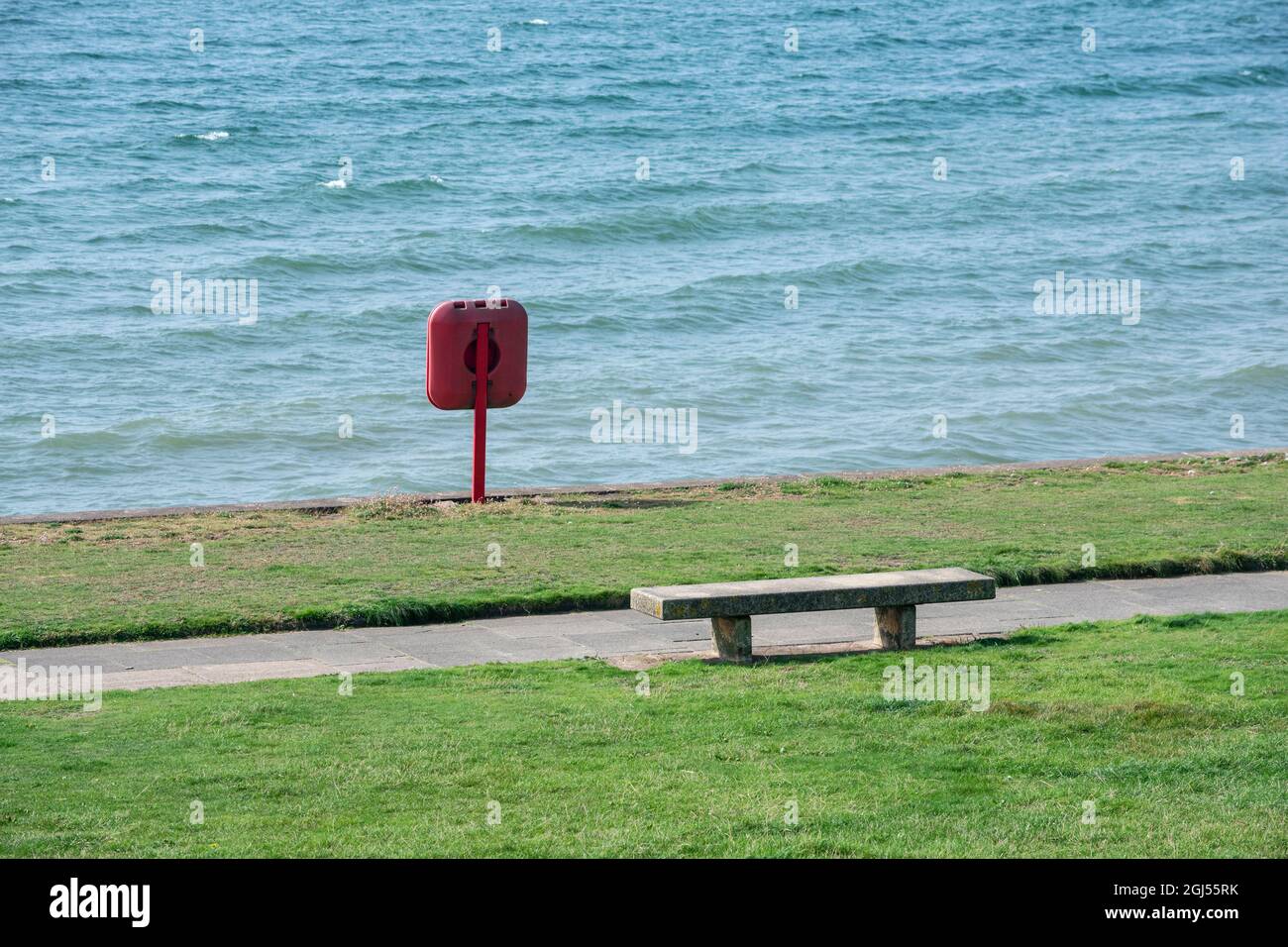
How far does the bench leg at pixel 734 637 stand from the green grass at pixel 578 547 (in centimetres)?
136

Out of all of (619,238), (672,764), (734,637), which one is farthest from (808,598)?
(619,238)

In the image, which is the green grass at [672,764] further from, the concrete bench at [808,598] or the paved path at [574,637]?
the paved path at [574,637]

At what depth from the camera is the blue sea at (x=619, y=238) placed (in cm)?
1973

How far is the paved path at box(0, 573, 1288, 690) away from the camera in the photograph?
8070 mm

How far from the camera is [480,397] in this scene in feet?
41.9

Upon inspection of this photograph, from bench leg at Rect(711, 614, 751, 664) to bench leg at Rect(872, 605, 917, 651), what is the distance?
782mm

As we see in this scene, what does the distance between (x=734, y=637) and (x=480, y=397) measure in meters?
5.17

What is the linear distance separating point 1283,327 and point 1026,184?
1149 centimetres

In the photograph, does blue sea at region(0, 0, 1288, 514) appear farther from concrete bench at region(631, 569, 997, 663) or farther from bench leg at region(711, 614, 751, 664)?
bench leg at region(711, 614, 751, 664)

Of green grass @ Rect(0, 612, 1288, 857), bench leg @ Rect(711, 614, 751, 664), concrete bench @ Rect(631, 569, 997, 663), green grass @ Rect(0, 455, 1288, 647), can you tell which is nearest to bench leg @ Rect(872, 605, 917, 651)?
concrete bench @ Rect(631, 569, 997, 663)

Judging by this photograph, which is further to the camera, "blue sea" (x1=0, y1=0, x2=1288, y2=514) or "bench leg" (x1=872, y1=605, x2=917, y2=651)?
"blue sea" (x1=0, y1=0, x2=1288, y2=514)

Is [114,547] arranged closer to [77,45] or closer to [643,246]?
[643,246]

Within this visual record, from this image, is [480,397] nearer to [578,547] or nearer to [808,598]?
[578,547]
